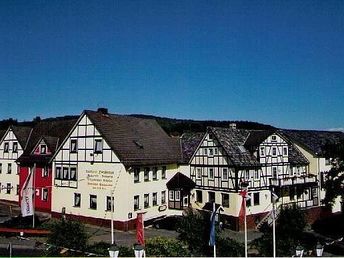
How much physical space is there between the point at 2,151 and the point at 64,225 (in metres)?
21.1

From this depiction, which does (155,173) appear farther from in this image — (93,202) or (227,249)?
(227,249)

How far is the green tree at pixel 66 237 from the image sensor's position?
576 inches

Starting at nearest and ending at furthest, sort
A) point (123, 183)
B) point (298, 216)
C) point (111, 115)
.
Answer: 1. point (298, 216)
2. point (123, 183)
3. point (111, 115)

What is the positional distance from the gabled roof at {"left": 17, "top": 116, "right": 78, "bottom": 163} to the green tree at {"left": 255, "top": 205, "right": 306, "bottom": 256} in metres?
17.1

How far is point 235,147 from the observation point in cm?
2655

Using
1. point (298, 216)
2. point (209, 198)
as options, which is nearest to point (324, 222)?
point (209, 198)

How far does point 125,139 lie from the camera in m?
25.8

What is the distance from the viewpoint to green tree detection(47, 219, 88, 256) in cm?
1464

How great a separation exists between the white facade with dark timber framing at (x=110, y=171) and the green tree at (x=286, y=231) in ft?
32.0

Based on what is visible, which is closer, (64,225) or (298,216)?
(64,225)

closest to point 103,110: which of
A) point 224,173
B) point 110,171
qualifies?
point 110,171

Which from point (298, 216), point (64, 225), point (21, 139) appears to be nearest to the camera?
point (64, 225)

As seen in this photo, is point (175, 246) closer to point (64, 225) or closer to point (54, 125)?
point (64, 225)

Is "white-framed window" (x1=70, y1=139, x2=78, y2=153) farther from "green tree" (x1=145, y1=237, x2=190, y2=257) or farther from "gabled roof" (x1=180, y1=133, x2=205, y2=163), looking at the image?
"green tree" (x1=145, y1=237, x2=190, y2=257)
